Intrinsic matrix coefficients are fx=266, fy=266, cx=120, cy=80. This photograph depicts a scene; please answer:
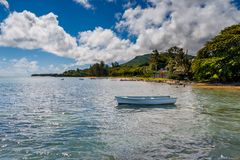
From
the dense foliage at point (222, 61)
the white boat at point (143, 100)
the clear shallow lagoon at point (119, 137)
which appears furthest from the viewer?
the dense foliage at point (222, 61)

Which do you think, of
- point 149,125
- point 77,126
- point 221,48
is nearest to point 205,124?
point 149,125

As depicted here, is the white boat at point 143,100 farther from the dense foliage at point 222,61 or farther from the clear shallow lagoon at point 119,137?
the dense foliage at point 222,61

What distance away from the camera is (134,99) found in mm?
37688

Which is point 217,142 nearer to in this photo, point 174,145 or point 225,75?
point 174,145

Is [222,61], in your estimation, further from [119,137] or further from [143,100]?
[119,137]

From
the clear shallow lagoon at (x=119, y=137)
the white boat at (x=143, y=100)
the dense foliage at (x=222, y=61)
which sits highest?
the dense foliage at (x=222, y=61)

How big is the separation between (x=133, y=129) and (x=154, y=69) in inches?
6087

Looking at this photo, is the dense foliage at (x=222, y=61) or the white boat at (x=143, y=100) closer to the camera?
the white boat at (x=143, y=100)

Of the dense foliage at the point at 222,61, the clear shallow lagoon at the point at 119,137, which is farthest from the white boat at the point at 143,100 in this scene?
the dense foliage at the point at 222,61

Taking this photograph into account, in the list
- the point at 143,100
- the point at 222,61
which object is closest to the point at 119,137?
the point at 143,100

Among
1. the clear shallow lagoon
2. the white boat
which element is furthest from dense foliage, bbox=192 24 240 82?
the clear shallow lagoon

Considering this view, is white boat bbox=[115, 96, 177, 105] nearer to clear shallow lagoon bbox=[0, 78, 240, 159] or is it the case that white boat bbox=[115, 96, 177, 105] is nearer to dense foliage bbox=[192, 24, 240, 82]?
clear shallow lagoon bbox=[0, 78, 240, 159]

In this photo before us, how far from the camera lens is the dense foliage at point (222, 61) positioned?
271ft

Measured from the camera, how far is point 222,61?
86312 mm
